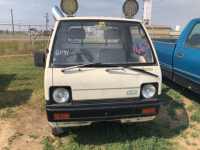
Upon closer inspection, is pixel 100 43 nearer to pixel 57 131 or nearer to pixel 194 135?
pixel 57 131

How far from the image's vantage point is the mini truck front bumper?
8.61 feet

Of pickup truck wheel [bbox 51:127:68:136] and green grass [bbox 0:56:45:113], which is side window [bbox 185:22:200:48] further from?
green grass [bbox 0:56:45:113]

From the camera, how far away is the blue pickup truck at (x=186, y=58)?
4140 mm

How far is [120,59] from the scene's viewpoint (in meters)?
3.17

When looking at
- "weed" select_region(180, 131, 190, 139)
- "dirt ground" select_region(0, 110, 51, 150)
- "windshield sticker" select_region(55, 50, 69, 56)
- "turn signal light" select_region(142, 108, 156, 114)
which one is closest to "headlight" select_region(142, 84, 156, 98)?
"turn signal light" select_region(142, 108, 156, 114)

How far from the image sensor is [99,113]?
8.89 feet

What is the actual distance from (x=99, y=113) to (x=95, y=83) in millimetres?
442

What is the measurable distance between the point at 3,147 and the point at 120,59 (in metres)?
2.37

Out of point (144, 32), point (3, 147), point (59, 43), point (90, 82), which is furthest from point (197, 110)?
point (3, 147)

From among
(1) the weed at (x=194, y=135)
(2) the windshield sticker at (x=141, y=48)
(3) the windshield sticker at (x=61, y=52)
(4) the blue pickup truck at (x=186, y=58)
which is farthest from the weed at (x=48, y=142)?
(4) the blue pickup truck at (x=186, y=58)

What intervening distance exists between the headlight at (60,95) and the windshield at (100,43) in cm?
39

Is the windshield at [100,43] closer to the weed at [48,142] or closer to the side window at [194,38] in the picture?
the weed at [48,142]

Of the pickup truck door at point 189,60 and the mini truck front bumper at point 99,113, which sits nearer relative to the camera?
the mini truck front bumper at point 99,113

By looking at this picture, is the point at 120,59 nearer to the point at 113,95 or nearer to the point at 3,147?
the point at 113,95
